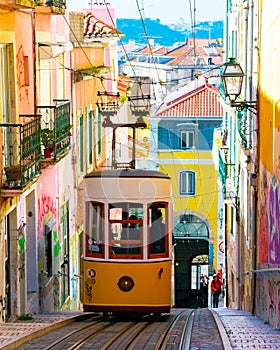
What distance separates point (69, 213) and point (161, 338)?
11.0 meters

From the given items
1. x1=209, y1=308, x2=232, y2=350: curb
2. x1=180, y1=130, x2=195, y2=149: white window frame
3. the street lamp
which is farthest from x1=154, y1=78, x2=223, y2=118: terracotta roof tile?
x1=209, y1=308, x2=232, y2=350: curb

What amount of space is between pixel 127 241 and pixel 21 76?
12.1 ft

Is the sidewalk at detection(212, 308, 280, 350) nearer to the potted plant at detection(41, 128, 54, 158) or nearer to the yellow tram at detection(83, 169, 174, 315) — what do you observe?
the yellow tram at detection(83, 169, 174, 315)

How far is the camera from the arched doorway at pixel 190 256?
38500 millimetres

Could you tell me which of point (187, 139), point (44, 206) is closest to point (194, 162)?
point (187, 139)

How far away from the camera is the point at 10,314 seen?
1520 cm

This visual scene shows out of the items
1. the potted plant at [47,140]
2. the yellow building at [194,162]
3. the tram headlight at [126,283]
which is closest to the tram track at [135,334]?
the tram headlight at [126,283]

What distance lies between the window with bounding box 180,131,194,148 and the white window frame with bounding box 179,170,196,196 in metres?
1.16

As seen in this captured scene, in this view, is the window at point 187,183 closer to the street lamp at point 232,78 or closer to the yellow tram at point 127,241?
the street lamp at point 232,78

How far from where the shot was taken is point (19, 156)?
14906mm

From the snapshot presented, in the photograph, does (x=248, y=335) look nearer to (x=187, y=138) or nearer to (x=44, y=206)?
(x=44, y=206)

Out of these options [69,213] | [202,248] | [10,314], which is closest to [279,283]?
[10,314]

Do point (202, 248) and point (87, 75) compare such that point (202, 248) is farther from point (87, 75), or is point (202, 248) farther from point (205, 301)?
point (87, 75)

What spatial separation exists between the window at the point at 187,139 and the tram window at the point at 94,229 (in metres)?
28.2
